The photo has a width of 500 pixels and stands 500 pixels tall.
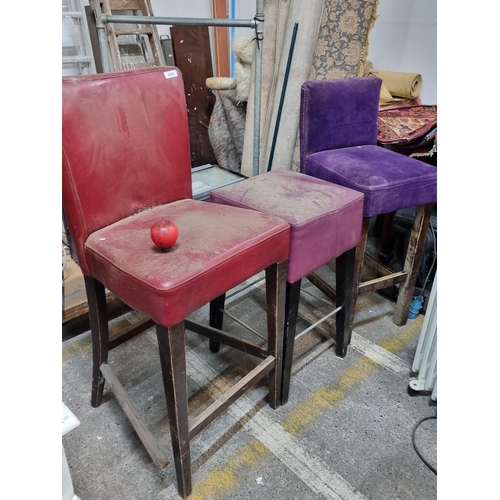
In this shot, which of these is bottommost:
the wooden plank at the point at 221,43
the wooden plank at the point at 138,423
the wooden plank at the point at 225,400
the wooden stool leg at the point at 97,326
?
the wooden plank at the point at 138,423

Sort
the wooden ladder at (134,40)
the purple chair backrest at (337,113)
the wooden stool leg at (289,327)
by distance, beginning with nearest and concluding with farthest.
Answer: the wooden stool leg at (289,327) → the purple chair backrest at (337,113) → the wooden ladder at (134,40)

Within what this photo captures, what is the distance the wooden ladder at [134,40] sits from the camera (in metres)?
2.76

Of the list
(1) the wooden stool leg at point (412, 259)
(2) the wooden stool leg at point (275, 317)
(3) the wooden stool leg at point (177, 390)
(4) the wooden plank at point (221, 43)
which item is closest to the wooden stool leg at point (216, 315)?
(2) the wooden stool leg at point (275, 317)

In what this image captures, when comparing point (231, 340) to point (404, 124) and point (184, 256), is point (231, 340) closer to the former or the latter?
point (184, 256)

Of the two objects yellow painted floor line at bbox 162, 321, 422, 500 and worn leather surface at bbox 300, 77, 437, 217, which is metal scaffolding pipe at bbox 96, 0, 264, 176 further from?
yellow painted floor line at bbox 162, 321, 422, 500

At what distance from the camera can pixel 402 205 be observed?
1.55m

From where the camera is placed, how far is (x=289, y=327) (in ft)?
4.53

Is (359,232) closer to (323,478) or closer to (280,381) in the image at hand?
(280,381)

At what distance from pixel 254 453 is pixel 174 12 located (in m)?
3.21

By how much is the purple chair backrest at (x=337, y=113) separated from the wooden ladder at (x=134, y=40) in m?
1.63

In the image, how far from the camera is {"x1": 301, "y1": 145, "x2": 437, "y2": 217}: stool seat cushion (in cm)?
149

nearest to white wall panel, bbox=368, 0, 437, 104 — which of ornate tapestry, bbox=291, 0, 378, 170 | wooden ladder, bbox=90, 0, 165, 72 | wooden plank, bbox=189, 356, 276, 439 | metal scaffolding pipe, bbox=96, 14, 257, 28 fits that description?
ornate tapestry, bbox=291, 0, 378, 170

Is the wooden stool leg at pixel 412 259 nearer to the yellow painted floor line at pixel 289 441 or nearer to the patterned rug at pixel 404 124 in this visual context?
the yellow painted floor line at pixel 289 441
